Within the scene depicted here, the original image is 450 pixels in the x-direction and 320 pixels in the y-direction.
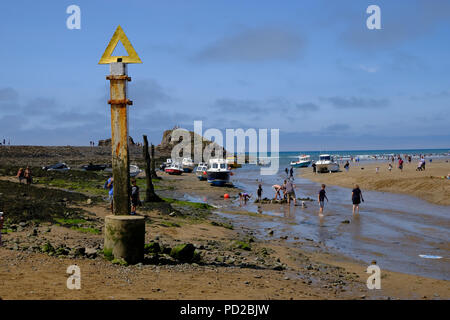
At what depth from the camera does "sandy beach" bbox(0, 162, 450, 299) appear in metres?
7.96

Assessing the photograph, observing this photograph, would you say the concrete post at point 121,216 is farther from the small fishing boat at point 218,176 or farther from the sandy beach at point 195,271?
the small fishing boat at point 218,176

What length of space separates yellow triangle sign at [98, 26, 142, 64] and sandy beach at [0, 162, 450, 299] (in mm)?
4799

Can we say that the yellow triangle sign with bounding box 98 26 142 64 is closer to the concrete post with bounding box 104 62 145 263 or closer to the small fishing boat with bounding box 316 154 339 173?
the concrete post with bounding box 104 62 145 263

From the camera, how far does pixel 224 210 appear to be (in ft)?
90.3

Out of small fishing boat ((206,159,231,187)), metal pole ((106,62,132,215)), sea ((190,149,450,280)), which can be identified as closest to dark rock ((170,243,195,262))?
metal pole ((106,62,132,215))

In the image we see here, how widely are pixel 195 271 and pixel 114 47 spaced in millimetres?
5686

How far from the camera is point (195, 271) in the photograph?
10.0m

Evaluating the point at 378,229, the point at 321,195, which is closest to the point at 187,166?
the point at 321,195

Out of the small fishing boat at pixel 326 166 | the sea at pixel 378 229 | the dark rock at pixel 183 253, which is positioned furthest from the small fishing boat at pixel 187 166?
the dark rock at pixel 183 253

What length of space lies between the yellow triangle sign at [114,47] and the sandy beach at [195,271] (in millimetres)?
4799

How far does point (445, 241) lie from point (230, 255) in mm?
10139

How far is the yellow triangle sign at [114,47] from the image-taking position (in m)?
9.45
